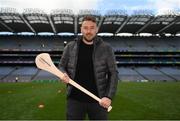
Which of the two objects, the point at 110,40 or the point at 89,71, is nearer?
the point at 89,71

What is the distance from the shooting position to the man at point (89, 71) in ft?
18.6

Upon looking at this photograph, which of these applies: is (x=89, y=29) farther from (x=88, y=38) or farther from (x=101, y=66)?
(x=101, y=66)

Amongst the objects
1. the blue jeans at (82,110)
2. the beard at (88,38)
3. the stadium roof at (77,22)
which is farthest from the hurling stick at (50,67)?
the stadium roof at (77,22)

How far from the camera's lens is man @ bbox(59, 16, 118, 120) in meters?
5.68

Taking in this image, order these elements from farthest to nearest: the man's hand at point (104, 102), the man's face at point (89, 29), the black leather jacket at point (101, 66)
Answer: the black leather jacket at point (101, 66), the man's face at point (89, 29), the man's hand at point (104, 102)

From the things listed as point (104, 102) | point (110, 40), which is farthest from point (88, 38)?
point (110, 40)

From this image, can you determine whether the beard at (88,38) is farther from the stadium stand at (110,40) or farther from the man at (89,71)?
the stadium stand at (110,40)

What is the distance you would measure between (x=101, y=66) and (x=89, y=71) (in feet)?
0.63

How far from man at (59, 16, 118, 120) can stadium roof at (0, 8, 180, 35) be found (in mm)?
60218

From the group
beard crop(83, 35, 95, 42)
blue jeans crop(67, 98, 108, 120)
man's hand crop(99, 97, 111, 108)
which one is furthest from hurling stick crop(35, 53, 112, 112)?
beard crop(83, 35, 95, 42)

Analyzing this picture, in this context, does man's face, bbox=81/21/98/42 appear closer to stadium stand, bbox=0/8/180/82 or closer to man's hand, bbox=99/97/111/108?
man's hand, bbox=99/97/111/108

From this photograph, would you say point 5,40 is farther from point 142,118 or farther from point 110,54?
point 110,54

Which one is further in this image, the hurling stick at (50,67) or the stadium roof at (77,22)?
the stadium roof at (77,22)

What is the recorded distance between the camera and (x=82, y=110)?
5.71 meters
